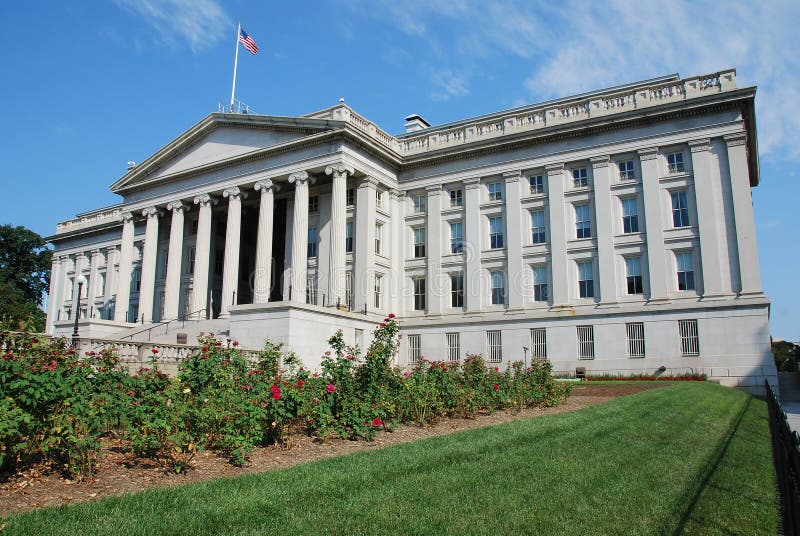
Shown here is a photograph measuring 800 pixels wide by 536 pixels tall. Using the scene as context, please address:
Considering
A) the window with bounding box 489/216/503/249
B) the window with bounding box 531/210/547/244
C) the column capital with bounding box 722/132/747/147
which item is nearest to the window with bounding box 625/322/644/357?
the window with bounding box 531/210/547/244

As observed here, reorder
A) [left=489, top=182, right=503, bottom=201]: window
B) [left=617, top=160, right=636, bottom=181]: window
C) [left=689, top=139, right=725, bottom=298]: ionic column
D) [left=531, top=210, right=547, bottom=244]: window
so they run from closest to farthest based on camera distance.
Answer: [left=689, top=139, right=725, bottom=298]: ionic column, [left=617, top=160, right=636, bottom=181]: window, [left=531, top=210, right=547, bottom=244]: window, [left=489, top=182, right=503, bottom=201]: window

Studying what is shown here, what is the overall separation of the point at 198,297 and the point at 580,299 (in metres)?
27.2

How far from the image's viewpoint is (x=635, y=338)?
3738cm

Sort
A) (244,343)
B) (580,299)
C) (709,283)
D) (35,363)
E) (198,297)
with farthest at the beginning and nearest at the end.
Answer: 1. (198,297)
2. (580,299)
3. (709,283)
4. (244,343)
5. (35,363)

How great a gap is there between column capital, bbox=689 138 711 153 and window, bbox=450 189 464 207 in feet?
50.6

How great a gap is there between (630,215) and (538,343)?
33.0 feet

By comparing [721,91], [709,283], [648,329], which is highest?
[721,91]

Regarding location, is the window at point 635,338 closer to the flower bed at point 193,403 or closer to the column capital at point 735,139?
the column capital at point 735,139

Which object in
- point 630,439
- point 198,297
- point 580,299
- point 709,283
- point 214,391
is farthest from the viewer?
point 198,297

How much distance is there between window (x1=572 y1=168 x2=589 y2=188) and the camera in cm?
4075

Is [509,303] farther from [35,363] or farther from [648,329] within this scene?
[35,363]

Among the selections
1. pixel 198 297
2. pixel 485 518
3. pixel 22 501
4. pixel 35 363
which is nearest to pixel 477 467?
pixel 485 518

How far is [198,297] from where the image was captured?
45406 millimetres

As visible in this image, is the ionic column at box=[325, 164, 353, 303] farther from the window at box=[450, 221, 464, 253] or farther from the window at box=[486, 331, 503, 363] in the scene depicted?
the window at box=[486, 331, 503, 363]
